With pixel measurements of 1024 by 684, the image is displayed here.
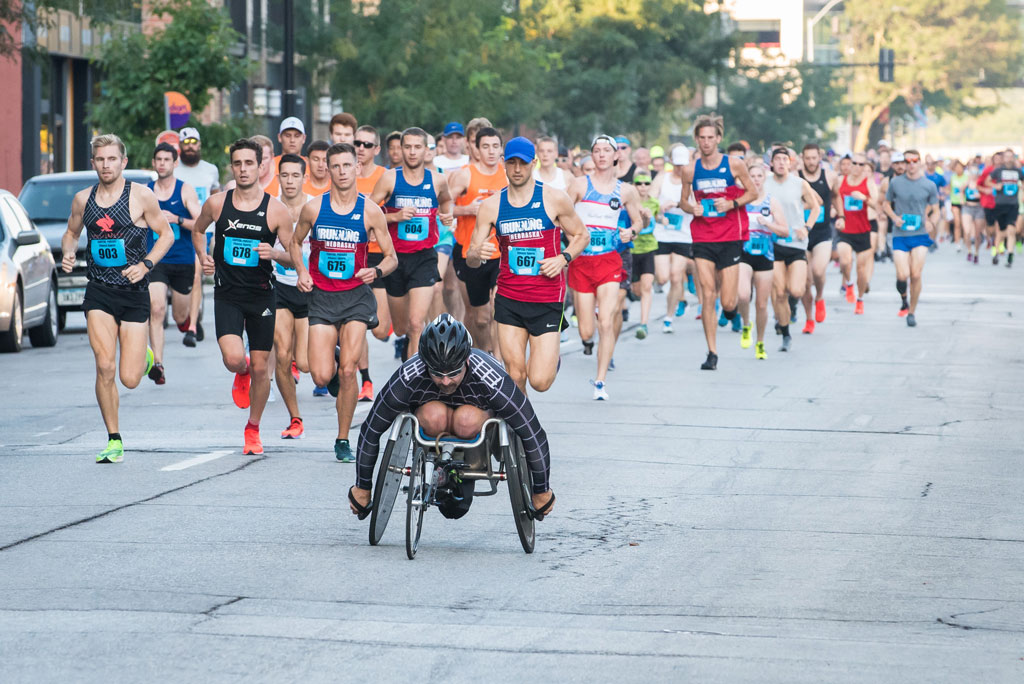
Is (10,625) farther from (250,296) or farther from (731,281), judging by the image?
(731,281)

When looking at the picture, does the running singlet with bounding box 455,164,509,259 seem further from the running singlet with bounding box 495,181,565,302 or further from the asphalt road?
the running singlet with bounding box 495,181,565,302

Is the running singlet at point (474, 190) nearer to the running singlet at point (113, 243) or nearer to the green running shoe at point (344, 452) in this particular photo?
the running singlet at point (113, 243)

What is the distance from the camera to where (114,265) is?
37.6 feet

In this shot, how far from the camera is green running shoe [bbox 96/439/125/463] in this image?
1112cm

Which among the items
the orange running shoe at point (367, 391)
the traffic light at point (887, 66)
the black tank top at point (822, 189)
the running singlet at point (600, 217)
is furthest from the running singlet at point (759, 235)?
the traffic light at point (887, 66)

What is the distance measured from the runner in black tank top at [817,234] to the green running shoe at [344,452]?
10.8 meters

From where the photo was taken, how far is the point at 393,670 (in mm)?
6195

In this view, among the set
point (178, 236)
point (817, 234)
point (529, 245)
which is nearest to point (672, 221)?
point (817, 234)

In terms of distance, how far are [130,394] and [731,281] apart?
5494mm

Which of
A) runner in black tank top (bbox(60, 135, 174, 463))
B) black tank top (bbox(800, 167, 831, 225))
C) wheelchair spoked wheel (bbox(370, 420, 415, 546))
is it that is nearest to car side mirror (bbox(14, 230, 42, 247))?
runner in black tank top (bbox(60, 135, 174, 463))

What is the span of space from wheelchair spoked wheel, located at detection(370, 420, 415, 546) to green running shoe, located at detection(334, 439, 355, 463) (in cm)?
273

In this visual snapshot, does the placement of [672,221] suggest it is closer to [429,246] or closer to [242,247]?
[429,246]

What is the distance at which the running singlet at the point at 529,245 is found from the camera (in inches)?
461

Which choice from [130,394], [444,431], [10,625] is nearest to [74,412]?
[130,394]
